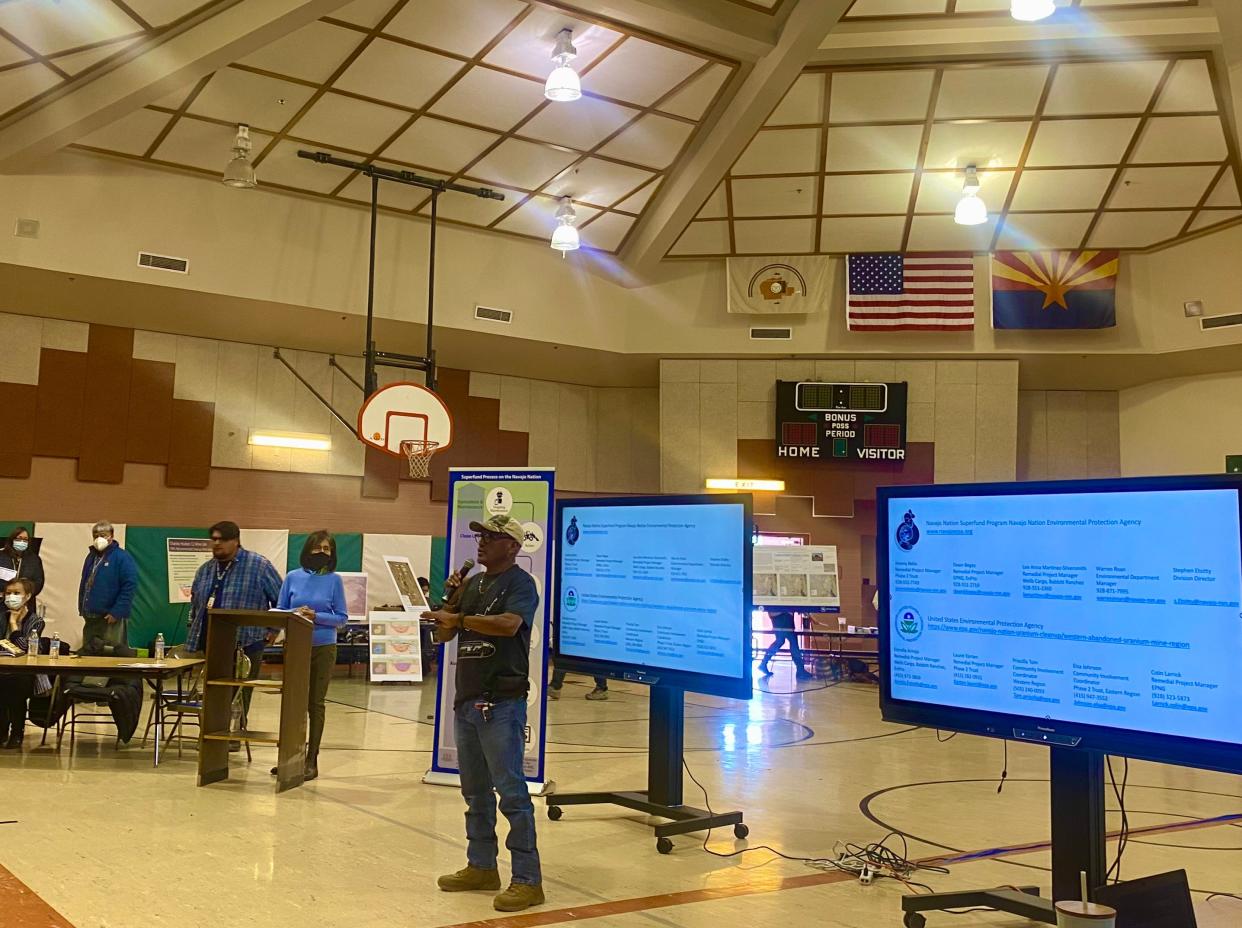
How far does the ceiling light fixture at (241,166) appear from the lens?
400 inches

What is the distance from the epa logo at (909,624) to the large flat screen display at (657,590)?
1.02m

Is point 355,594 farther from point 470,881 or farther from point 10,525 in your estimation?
point 470,881

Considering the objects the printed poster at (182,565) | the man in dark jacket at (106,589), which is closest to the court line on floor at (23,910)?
the man in dark jacket at (106,589)

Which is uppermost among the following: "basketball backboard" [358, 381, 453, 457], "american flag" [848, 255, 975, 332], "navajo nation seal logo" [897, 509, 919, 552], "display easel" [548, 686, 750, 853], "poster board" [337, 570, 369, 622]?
"american flag" [848, 255, 975, 332]

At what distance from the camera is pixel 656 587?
18.5ft

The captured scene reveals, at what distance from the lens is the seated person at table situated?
7500mm

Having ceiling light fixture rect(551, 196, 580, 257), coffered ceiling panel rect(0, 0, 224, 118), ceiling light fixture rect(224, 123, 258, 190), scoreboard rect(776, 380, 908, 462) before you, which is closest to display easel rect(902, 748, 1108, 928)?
coffered ceiling panel rect(0, 0, 224, 118)

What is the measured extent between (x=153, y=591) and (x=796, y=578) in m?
8.51

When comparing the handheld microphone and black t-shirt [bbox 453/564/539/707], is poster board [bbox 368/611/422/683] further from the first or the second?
black t-shirt [bbox 453/564/539/707]

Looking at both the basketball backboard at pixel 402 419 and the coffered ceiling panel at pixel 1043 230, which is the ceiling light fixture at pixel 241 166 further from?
the coffered ceiling panel at pixel 1043 230

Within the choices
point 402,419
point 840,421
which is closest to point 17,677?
point 402,419

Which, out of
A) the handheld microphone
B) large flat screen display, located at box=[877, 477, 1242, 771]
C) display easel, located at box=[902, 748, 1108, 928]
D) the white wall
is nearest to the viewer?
large flat screen display, located at box=[877, 477, 1242, 771]

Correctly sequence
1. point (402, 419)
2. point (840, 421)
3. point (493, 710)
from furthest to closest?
point (840, 421) < point (402, 419) < point (493, 710)

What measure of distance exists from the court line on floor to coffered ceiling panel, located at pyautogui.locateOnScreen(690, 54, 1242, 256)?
968 cm
